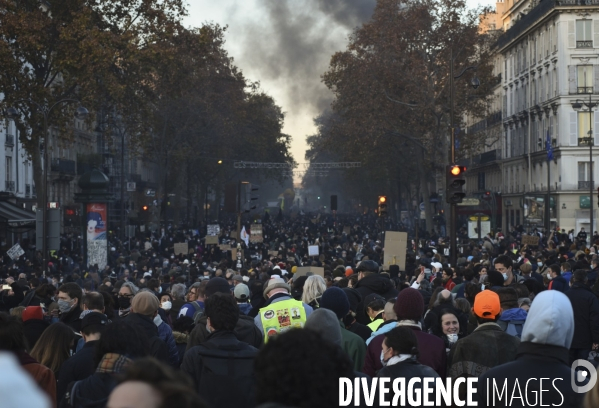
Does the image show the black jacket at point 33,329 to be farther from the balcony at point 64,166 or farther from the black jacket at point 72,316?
the balcony at point 64,166

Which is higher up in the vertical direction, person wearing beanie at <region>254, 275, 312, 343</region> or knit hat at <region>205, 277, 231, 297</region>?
knit hat at <region>205, 277, 231, 297</region>

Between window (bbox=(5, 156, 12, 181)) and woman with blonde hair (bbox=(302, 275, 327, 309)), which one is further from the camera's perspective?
window (bbox=(5, 156, 12, 181))

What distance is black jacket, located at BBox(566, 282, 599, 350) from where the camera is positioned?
38.7 ft

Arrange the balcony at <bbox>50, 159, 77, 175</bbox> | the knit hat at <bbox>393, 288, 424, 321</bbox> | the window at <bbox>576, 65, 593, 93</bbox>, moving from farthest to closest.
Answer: the balcony at <bbox>50, 159, 77, 175</bbox>
the window at <bbox>576, 65, 593, 93</bbox>
the knit hat at <bbox>393, 288, 424, 321</bbox>

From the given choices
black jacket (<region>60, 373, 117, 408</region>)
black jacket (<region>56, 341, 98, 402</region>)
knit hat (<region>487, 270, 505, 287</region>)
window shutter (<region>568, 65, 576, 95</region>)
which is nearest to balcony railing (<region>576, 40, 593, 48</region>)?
window shutter (<region>568, 65, 576, 95</region>)

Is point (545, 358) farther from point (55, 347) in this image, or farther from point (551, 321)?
point (55, 347)

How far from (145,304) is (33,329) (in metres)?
1.30

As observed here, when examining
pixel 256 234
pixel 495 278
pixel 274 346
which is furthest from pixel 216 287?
pixel 256 234

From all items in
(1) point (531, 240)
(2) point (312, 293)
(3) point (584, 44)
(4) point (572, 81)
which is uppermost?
(3) point (584, 44)

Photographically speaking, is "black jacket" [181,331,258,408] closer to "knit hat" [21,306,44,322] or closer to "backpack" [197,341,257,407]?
"backpack" [197,341,257,407]

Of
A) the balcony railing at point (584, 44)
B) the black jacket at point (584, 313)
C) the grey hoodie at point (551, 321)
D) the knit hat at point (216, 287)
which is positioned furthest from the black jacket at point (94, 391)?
the balcony railing at point (584, 44)

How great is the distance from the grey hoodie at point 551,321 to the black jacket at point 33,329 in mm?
5065

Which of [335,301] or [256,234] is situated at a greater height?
[256,234]

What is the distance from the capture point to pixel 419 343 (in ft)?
23.9
